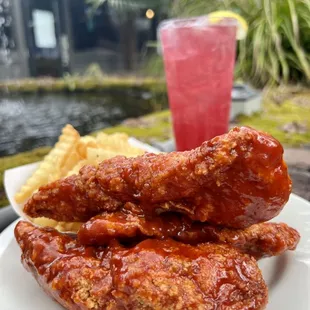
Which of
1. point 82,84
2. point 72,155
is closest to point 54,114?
point 82,84

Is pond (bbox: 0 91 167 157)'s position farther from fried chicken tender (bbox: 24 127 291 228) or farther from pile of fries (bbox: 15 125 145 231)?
fried chicken tender (bbox: 24 127 291 228)

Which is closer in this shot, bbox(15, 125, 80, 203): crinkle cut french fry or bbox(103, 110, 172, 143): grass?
bbox(15, 125, 80, 203): crinkle cut french fry

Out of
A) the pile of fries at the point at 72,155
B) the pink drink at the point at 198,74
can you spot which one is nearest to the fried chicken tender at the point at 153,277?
the pile of fries at the point at 72,155

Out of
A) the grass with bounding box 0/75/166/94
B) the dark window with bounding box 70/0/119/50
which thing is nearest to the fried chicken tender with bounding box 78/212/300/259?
the grass with bounding box 0/75/166/94

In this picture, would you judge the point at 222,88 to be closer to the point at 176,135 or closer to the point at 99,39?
the point at 176,135

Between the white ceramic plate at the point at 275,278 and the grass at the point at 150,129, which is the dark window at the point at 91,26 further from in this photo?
the white ceramic plate at the point at 275,278

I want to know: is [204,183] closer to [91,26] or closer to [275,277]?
[275,277]

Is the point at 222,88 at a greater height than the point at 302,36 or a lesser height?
lesser

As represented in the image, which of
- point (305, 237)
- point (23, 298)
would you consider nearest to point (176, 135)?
point (305, 237)
